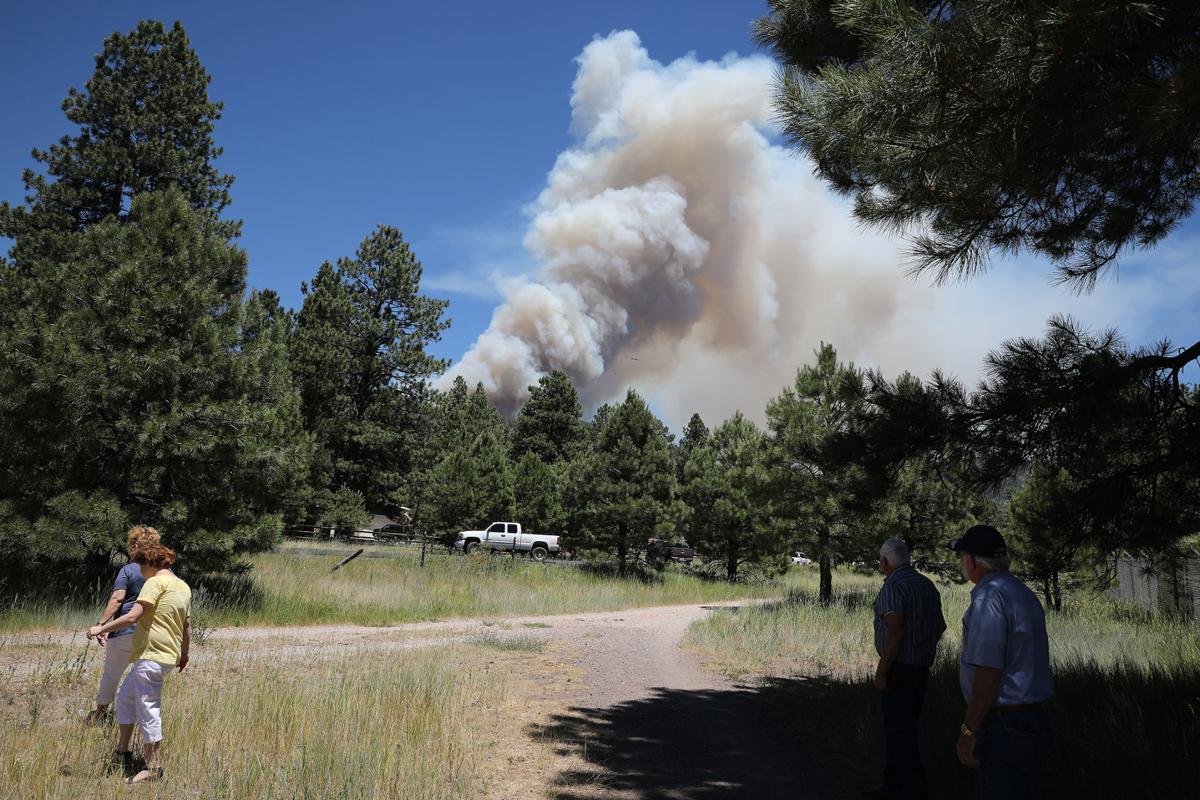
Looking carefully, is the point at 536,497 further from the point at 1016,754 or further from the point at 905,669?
the point at 1016,754

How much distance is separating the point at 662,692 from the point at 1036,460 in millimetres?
4953

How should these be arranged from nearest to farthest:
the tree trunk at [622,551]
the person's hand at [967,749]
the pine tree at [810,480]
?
the person's hand at [967,749] < the pine tree at [810,480] < the tree trunk at [622,551]

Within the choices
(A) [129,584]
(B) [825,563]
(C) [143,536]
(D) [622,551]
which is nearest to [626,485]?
(D) [622,551]

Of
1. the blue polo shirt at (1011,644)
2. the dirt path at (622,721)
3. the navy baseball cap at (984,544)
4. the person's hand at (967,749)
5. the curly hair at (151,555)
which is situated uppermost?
the navy baseball cap at (984,544)

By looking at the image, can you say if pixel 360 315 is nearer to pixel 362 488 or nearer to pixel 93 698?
pixel 362 488

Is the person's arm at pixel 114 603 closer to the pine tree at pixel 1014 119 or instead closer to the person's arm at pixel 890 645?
the person's arm at pixel 890 645

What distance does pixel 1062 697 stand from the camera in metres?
6.06

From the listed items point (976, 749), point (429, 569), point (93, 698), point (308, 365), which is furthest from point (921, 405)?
point (308, 365)

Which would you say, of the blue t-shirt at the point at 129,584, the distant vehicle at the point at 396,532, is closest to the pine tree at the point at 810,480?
the blue t-shirt at the point at 129,584

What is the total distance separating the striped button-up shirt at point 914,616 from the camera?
13.3 ft

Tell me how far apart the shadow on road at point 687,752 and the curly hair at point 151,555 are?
3260mm

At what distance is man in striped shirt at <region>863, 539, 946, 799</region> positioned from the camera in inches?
159

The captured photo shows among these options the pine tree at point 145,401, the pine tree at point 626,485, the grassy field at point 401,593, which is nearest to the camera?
the pine tree at point 145,401

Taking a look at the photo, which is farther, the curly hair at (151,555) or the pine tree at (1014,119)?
the curly hair at (151,555)
